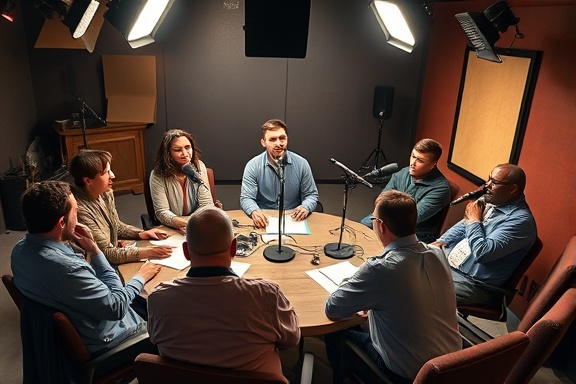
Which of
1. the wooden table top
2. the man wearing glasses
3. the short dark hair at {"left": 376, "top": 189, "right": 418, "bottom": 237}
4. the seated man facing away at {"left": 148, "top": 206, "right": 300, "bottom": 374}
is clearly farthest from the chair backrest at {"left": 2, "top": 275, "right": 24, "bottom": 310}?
the man wearing glasses

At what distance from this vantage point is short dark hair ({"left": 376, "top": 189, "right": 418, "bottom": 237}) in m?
1.85

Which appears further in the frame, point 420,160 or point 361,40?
point 361,40

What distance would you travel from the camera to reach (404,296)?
175 centimetres

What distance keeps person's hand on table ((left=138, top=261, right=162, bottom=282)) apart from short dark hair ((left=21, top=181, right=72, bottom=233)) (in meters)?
0.55

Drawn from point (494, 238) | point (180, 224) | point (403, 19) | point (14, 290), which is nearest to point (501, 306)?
point (494, 238)

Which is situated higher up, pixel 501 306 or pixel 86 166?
pixel 86 166

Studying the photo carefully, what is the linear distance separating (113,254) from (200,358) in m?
1.18

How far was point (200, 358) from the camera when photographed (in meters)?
1.47

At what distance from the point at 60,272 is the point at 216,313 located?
702mm

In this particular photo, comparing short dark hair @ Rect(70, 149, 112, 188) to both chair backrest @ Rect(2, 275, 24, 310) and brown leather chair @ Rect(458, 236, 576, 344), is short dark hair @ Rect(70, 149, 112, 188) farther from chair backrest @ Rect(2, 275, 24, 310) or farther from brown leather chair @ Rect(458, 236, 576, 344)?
brown leather chair @ Rect(458, 236, 576, 344)

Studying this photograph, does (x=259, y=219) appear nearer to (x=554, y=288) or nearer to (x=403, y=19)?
(x=403, y=19)

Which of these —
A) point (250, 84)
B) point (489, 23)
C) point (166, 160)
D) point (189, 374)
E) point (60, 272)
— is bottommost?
point (189, 374)

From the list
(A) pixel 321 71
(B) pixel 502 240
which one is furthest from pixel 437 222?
(A) pixel 321 71

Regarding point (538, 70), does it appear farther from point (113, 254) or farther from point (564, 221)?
A: point (113, 254)
